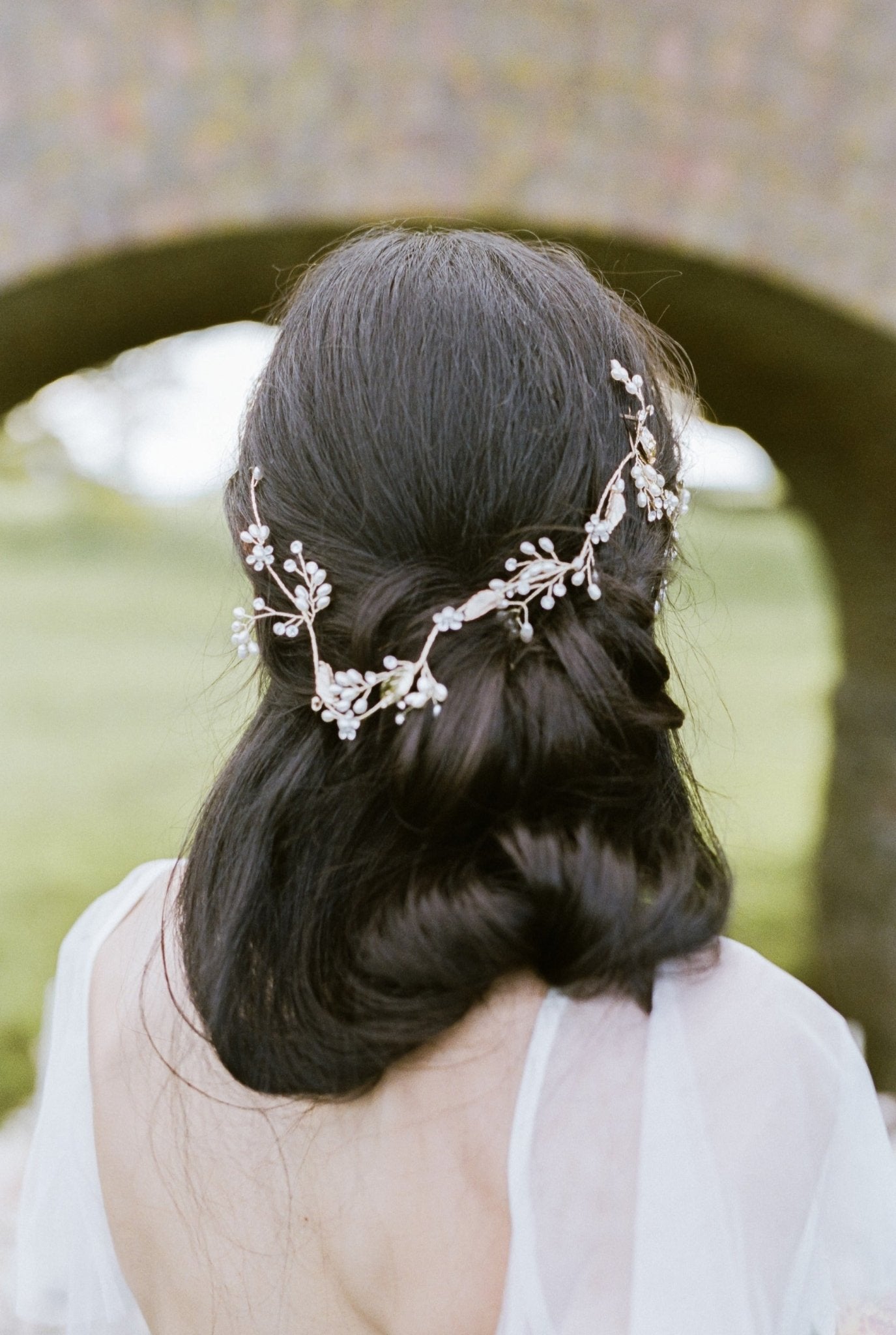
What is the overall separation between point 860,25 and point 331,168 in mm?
1294

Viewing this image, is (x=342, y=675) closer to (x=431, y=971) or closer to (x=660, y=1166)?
(x=431, y=971)

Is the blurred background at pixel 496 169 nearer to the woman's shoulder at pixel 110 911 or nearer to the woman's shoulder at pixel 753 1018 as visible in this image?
the woman's shoulder at pixel 110 911

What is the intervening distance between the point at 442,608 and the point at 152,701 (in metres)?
10.9

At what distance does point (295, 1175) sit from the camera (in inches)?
44.3

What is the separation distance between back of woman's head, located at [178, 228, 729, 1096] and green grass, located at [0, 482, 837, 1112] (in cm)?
298

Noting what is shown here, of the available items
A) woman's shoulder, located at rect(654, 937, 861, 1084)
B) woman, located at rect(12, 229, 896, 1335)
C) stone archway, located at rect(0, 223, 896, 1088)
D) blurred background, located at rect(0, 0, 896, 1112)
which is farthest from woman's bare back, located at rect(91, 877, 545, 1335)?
stone archway, located at rect(0, 223, 896, 1088)

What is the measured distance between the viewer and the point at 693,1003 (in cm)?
100

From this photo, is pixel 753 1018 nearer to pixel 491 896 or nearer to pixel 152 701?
pixel 491 896

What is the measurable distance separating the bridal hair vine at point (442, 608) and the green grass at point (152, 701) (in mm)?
3006

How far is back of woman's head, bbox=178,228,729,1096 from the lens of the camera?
1.00m

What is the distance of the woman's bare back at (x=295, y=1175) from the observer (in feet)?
3.35

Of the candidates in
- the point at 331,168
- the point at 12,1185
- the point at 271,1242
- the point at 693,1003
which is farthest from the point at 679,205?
the point at 12,1185

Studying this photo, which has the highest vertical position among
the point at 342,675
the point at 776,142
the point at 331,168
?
the point at 776,142

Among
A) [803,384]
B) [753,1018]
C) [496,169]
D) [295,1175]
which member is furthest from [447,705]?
[803,384]
